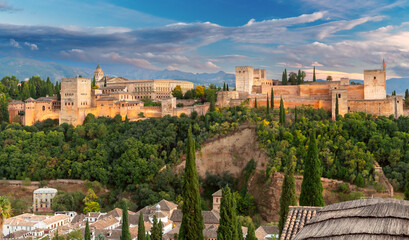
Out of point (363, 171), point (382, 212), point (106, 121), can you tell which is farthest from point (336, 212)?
point (106, 121)

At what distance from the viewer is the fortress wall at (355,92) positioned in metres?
52.1

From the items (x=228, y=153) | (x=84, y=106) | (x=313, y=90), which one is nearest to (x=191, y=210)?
(x=228, y=153)

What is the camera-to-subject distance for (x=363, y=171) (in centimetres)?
4122

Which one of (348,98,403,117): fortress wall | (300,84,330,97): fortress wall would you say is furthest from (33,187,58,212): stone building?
(348,98,403,117): fortress wall

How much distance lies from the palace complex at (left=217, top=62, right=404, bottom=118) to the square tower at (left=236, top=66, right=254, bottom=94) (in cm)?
13

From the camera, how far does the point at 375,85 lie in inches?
2023

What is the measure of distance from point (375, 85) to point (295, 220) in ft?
143

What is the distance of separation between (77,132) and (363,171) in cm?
3180

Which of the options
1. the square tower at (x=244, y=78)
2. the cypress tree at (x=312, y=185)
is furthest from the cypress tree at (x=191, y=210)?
the square tower at (x=244, y=78)

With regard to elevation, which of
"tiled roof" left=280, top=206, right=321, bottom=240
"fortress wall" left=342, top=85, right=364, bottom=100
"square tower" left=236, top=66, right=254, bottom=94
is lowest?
"tiled roof" left=280, top=206, right=321, bottom=240

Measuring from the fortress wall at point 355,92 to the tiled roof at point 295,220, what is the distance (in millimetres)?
42753

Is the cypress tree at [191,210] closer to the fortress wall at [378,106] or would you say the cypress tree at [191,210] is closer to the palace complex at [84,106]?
the fortress wall at [378,106]

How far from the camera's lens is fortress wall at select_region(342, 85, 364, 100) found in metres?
52.1

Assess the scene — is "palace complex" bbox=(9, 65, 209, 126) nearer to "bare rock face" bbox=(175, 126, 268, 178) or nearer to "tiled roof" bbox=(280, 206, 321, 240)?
"bare rock face" bbox=(175, 126, 268, 178)
